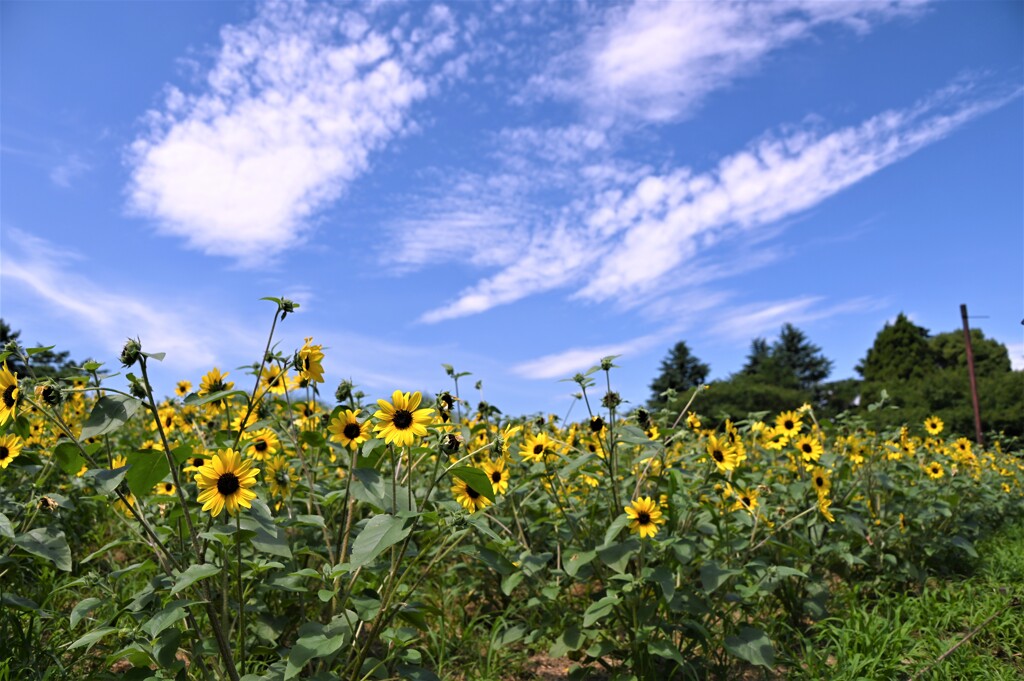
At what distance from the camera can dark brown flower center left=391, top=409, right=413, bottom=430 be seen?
213 cm

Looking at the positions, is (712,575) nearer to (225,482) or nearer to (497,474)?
(497,474)

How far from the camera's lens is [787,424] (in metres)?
4.36

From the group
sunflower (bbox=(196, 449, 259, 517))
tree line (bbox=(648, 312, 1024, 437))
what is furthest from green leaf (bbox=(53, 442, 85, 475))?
tree line (bbox=(648, 312, 1024, 437))

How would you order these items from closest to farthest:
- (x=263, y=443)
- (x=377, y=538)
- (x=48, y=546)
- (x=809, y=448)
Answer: (x=377, y=538) → (x=48, y=546) → (x=263, y=443) → (x=809, y=448)

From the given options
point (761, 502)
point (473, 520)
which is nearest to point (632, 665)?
point (761, 502)

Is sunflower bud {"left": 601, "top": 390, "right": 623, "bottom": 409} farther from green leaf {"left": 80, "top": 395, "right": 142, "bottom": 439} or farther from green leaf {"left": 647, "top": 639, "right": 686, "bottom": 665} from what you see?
green leaf {"left": 80, "top": 395, "right": 142, "bottom": 439}

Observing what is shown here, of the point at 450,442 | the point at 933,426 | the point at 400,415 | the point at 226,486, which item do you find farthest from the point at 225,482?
the point at 933,426

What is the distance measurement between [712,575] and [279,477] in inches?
73.5

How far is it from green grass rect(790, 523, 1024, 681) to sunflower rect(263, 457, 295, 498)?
2492 mm

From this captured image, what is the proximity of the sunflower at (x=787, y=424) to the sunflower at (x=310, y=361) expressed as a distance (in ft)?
9.71

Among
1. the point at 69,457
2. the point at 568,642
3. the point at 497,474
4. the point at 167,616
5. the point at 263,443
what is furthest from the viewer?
the point at 497,474

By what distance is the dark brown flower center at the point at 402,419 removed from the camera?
6.98 ft

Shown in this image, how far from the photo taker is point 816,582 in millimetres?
3900

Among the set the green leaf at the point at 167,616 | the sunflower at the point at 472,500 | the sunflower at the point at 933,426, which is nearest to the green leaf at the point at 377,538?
the green leaf at the point at 167,616
